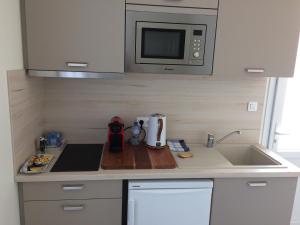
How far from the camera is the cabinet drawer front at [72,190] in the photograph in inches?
63.4

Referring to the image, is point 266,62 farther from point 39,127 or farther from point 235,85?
point 39,127

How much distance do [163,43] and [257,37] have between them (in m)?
0.63

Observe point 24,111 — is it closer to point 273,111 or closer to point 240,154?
point 240,154

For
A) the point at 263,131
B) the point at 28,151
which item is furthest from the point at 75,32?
the point at 263,131

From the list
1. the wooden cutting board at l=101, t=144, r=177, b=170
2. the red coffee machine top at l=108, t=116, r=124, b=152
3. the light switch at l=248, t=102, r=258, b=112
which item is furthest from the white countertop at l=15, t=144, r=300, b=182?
the light switch at l=248, t=102, r=258, b=112

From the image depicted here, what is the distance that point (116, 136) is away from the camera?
6.36 ft

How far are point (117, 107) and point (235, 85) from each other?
97 cm

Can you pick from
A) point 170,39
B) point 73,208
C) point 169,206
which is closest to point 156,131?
point 169,206

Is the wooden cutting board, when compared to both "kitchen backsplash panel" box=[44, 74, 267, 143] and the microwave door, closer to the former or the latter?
"kitchen backsplash panel" box=[44, 74, 267, 143]

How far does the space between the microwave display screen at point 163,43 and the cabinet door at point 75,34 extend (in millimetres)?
161

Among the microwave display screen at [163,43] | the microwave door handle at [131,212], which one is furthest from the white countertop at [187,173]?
the microwave display screen at [163,43]

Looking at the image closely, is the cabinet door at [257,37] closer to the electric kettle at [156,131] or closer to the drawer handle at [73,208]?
the electric kettle at [156,131]

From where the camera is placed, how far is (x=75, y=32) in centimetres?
167

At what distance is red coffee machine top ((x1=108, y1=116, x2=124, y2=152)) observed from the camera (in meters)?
1.93
